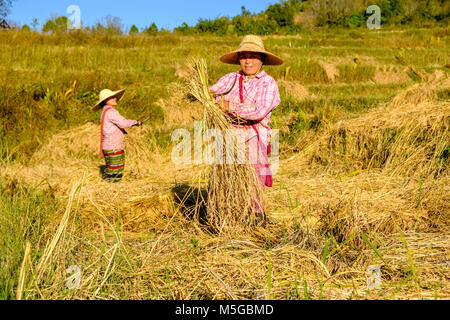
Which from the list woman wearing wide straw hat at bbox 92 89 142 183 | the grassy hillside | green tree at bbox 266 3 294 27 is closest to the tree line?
green tree at bbox 266 3 294 27

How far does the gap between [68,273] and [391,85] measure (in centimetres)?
1045

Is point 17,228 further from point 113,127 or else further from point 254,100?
point 113,127

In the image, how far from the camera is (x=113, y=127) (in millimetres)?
4309

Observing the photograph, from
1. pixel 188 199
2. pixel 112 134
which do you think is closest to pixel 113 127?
pixel 112 134

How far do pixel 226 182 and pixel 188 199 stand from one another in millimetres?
1165

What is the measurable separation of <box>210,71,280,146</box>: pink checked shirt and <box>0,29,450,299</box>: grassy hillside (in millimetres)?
343

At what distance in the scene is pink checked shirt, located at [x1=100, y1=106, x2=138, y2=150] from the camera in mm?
4270

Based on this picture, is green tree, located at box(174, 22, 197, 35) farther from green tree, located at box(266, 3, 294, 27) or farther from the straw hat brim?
the straw hat brim

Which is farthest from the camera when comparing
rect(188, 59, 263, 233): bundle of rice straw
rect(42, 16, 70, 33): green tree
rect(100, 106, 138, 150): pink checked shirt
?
rect(42, 16, 70, 33): green tree

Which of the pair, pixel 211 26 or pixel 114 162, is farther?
pixel 211 26

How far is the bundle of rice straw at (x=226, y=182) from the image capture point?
246 cm

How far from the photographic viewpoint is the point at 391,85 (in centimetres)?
1063
